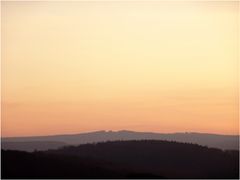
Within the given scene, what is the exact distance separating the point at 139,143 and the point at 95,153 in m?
4.55

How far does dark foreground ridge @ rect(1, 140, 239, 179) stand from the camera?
28219 mm

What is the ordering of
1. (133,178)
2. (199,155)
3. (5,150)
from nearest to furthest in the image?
(133,178)
(5,150)
(199,155)

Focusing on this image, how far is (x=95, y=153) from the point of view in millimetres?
39125

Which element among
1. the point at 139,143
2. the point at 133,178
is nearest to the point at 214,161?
the point at 139,143

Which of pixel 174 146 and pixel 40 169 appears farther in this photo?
pixel 174 146

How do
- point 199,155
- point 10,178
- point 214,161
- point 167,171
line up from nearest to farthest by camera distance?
point 10,178, point 167,171, point 214,161, point 199,155

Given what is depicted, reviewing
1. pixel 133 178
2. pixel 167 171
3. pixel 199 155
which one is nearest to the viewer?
pixel 133 178

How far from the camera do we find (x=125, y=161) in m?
37.5

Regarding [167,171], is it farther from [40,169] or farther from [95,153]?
[40,169]

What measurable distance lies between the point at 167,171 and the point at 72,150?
7.52 m

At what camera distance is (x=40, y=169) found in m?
28.0

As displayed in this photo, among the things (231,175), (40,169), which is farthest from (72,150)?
(231,175)

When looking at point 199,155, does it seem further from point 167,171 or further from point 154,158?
point 167,171

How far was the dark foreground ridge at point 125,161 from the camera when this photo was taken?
92.6 feet
